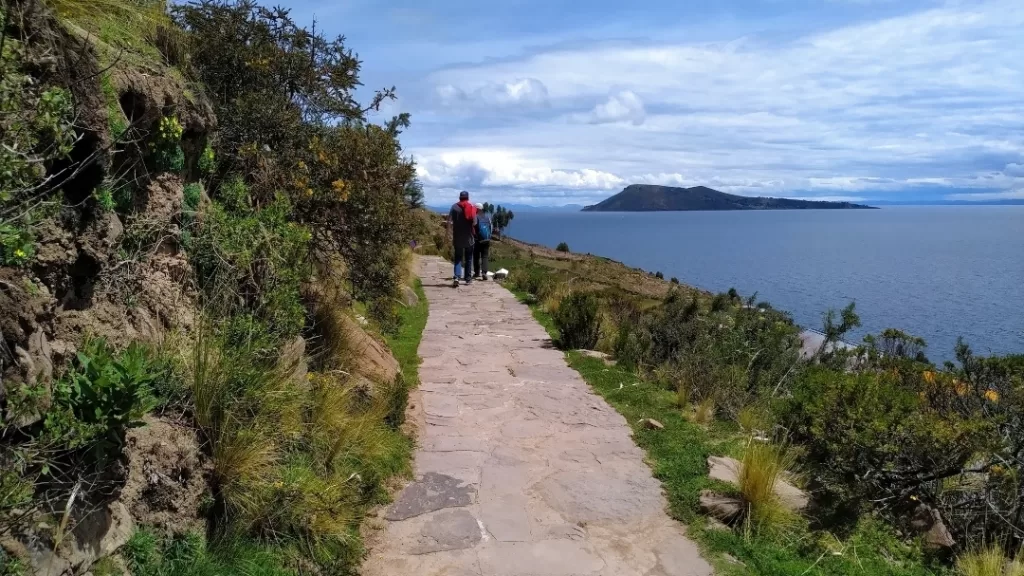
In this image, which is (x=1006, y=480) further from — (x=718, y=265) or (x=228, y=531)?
(x=718, y=265)

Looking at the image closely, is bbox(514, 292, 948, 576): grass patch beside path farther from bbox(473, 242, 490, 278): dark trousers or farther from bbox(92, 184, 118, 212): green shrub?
bbox(473, 242, 490, 278): dark trousers

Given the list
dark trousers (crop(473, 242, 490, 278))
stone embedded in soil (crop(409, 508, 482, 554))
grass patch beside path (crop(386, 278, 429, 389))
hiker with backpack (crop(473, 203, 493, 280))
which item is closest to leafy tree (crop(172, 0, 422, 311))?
grass patch beside path (crop(386, 278, 429, 389))

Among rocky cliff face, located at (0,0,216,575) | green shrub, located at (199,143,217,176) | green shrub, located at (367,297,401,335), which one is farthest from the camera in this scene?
green shrub, located at (367,297,401,335)

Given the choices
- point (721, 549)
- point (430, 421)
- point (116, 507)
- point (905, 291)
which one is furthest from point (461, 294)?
point (905, 291)

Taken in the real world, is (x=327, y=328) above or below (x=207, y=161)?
below

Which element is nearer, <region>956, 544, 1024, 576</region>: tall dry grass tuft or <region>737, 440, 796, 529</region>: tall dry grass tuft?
<region>956, 544, 1024, 576</region>: tall dry grass tuft

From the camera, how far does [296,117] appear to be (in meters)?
6.50

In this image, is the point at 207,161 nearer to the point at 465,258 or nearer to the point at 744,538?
the point at 744,538

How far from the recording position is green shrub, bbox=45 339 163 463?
2713mm

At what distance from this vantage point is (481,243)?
17234 millimetres

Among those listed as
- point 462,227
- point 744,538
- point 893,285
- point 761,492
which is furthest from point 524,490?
point 893,285

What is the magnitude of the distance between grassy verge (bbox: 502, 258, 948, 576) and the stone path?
145 mm

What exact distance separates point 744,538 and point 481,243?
43.0ft

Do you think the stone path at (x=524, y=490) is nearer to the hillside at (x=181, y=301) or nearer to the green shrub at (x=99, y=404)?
the hillside at (x=181, y=301)
